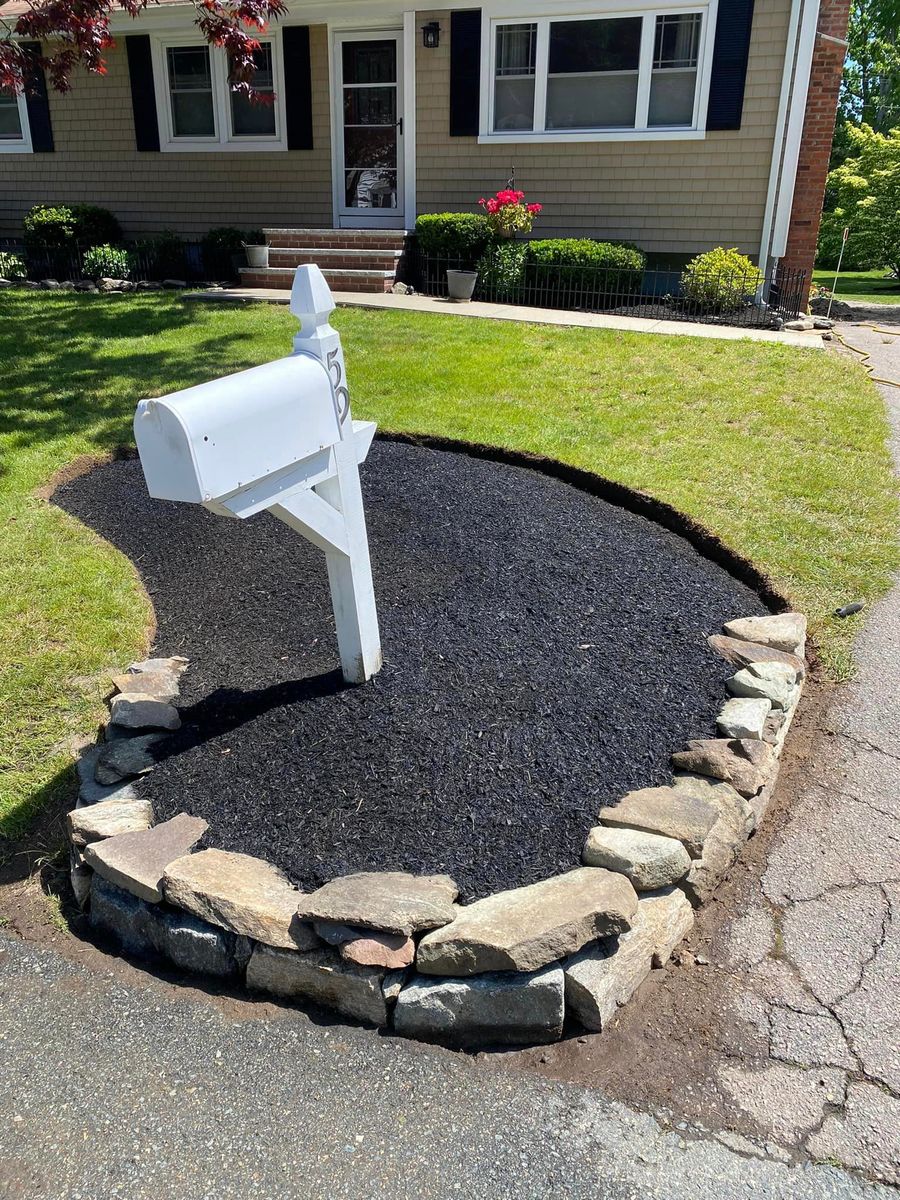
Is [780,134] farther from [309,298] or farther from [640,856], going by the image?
[640,856]

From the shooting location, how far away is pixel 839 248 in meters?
22.7

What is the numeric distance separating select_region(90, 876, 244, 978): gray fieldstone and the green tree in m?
18.9

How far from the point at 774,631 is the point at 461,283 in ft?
26.3

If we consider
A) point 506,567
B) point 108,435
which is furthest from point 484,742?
point 108,435

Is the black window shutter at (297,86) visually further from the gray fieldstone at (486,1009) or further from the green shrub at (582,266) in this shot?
the gray fieldstone at (486,1009)

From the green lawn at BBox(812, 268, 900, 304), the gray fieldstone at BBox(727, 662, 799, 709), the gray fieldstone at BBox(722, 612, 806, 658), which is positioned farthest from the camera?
the green lawn at BBox(812, 268, 900, 304)

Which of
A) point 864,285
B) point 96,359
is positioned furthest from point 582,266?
point 864,285

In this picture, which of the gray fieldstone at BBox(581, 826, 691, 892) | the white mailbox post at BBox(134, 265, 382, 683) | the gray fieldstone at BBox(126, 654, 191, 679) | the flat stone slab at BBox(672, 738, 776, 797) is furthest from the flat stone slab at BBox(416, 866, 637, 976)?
the gray fieldstone at BBox(126, 654, 191, 679)

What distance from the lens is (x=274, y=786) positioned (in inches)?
117

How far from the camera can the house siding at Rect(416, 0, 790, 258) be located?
11.1 metres

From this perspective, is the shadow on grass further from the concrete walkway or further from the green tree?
the green tree

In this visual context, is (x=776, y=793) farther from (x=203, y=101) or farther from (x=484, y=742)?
(x=203, y=101)

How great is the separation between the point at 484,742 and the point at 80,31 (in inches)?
325

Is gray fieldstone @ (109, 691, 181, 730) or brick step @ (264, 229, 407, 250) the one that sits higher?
brick step @ (264, 229, 407, 250)
